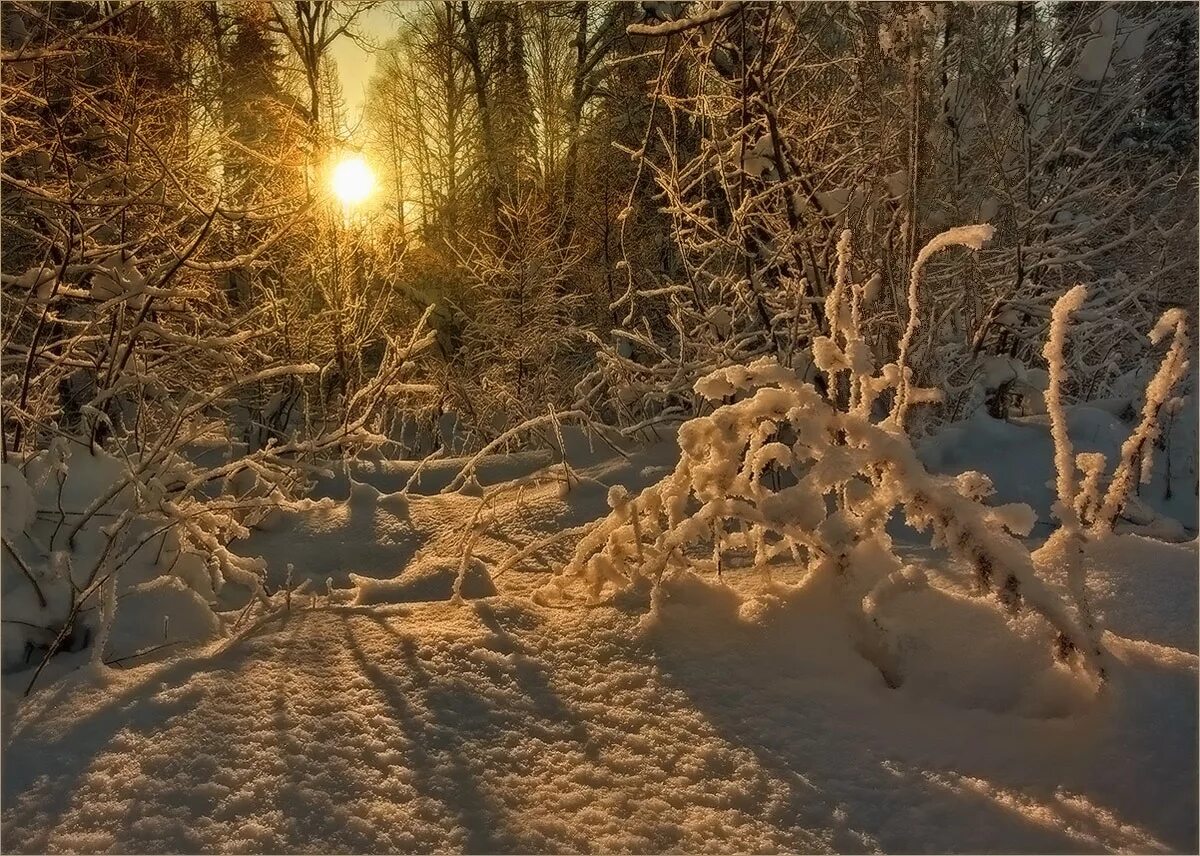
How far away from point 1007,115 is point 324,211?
5267mm

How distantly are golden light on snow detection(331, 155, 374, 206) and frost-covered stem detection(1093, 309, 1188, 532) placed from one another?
6539 millimetres

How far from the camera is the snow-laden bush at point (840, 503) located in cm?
133

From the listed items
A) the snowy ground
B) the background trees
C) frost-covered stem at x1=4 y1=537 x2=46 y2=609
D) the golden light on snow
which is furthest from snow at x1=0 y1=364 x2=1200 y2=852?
the golden light on snow

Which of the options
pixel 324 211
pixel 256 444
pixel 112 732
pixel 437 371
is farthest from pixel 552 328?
pixel 112 732

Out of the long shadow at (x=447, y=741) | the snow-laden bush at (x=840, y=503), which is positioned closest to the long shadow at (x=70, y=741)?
the long shadow at (x=447, y=741)

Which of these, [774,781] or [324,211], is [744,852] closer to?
[774,781]

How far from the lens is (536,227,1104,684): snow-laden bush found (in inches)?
52.2

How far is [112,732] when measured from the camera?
129cm

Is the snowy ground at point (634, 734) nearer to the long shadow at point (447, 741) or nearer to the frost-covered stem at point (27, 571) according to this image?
the long shadow at point (447, 741)

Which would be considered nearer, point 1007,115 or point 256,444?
point 1007,115

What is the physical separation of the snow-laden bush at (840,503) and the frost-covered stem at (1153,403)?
24cm

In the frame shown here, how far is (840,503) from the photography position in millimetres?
1927

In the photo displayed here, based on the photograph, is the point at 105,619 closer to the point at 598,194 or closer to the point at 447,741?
the point at 447,741

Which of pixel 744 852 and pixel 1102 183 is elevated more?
pixel 1102 183
